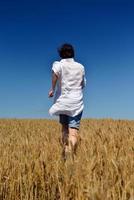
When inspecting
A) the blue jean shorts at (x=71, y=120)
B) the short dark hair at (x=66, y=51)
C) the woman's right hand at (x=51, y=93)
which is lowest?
the blue jean shorts at (x=71, y=120)

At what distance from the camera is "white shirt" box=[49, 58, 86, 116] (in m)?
5.29

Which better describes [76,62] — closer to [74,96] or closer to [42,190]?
[74,96]

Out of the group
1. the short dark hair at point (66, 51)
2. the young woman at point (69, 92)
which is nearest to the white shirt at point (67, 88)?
the young woman at point (69, 92)

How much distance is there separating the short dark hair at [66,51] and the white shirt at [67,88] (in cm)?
11

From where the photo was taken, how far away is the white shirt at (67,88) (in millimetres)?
5285

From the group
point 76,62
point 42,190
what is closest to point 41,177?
point 42,190

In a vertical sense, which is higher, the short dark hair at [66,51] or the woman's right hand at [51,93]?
the short dark hair at [66,51]

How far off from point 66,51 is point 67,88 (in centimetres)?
46

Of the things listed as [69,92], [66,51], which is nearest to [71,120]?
[69,92]

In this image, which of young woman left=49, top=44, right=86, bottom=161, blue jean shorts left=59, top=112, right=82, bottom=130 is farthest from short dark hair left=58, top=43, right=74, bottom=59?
blue jean shorts left=59, top=112, right=82, bottom=130

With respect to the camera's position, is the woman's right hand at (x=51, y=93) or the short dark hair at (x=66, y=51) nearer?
the woman's right hand at (x=51, y=93)

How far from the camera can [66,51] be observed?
17.8 ft

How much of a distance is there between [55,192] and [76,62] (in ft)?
7.31

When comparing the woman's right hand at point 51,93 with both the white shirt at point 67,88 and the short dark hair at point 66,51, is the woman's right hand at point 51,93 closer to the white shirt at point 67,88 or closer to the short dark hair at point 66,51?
the white shirt at point 67,88
